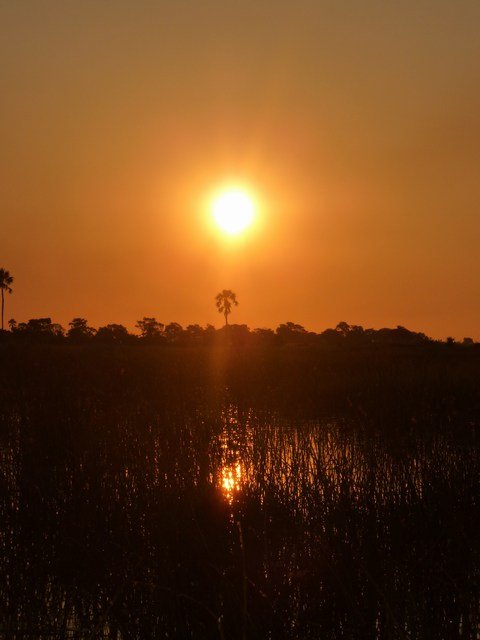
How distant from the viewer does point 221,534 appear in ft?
20.0

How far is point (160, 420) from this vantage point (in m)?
9.15

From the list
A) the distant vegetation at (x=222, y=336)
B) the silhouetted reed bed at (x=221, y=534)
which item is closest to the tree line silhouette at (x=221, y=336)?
the distant vegetation at (x=222, y=336)

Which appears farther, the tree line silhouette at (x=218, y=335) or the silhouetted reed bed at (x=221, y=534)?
the tree line silhouette at (x=218, y=335)

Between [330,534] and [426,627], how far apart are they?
168 centimetres

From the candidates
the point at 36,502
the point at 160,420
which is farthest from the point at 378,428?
the point at 36,502

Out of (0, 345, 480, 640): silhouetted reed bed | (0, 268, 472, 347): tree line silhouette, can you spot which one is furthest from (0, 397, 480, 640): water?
(0, 268, 472, 347): tree line silhouette

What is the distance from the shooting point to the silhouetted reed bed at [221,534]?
183 inches

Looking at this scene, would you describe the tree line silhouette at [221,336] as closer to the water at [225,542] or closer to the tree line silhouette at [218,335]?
the tree line silhouette at [218,335]

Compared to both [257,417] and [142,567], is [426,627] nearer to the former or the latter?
[142,567]

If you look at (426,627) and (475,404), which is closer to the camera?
(426,627)

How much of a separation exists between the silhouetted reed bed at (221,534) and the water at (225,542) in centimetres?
2

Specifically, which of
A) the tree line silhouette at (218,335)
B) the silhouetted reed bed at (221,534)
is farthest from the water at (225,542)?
the tree line silhouette at (218,335)

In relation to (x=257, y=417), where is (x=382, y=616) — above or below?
below

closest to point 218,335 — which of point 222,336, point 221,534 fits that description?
point 222,336
